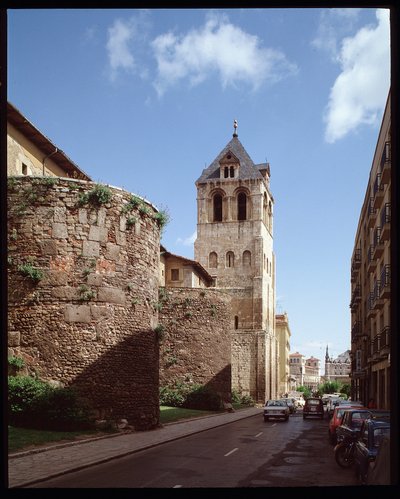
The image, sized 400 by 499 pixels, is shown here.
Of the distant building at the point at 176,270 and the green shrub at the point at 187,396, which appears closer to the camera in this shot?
the green shrub at the point at 187,396

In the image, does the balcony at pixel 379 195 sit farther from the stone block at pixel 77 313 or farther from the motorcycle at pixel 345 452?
the motorcycle at pixel 345 452

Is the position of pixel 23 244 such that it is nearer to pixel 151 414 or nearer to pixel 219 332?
pixel 151 414

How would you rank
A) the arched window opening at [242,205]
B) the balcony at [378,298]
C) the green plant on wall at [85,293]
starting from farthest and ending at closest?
the arched window opening at [242,205], the balcony at [378,298], the green plant on wall at [85,293]

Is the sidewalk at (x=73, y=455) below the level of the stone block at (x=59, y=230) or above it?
below

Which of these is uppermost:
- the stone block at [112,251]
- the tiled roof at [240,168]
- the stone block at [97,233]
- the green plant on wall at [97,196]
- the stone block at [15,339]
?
the tiled roof at [240,168]

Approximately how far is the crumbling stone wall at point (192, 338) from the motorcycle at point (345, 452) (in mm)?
23170

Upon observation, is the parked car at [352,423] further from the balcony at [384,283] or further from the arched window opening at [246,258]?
the arched window opening at [246,258]

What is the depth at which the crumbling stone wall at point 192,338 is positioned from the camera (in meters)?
37.2

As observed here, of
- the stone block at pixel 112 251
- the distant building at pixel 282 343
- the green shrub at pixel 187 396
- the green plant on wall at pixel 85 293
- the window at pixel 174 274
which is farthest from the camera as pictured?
the distant building at pixel 282 343

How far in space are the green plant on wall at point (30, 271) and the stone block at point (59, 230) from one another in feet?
3.79

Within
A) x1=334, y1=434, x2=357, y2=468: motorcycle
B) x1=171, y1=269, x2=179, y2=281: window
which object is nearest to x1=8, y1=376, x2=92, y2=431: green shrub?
x1=334, y1=434, x2=357, y2=468: motorcycle

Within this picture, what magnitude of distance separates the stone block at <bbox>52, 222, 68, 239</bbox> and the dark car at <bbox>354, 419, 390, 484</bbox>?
11.5m

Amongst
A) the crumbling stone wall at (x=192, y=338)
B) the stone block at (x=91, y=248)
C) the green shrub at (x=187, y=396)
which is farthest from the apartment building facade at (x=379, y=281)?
the stone block at (x=91, y=248)

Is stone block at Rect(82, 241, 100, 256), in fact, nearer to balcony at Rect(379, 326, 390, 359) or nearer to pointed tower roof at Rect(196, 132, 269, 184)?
balcony at Rect(379, 326, 390, 359)
